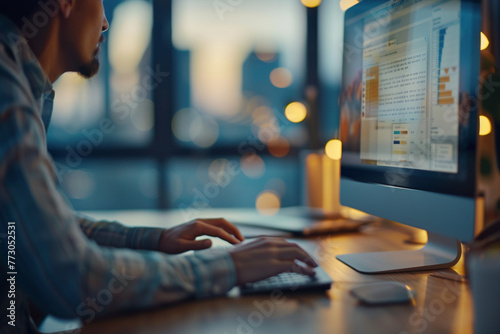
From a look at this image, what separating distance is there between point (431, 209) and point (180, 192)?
240 cm

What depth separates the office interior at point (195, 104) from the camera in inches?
112

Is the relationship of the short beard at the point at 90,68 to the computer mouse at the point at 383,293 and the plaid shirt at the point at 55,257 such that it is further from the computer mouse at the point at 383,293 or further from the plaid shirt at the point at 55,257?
the computer mouse at the point at 383,293

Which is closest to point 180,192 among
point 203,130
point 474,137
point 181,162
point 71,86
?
point 181,162

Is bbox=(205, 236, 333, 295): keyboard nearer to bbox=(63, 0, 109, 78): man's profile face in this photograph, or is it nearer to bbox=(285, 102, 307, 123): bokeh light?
bbox=(63, 0, 109, 78): man's profile face

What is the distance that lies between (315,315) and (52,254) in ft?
1.26

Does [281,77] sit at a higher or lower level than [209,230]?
higher

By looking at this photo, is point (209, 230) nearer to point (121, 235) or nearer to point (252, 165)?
point (121, 235)

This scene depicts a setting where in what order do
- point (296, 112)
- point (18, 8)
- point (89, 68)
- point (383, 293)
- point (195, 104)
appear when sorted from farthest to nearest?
point (195, 104) → point (296, 112) → point (89, 68) → point (18, 8) → point (383, 293)

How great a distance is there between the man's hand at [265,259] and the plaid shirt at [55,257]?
2 centimetres

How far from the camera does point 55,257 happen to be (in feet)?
1.80

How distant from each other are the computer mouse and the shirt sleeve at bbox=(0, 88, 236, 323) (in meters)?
0.30

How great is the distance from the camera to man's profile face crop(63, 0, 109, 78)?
2.94 feet

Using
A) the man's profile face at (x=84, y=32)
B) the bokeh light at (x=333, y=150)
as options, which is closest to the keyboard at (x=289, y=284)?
the man's profile face at (x=84, y=32)

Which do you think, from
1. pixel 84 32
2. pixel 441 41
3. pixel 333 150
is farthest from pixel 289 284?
pixel 333 150
